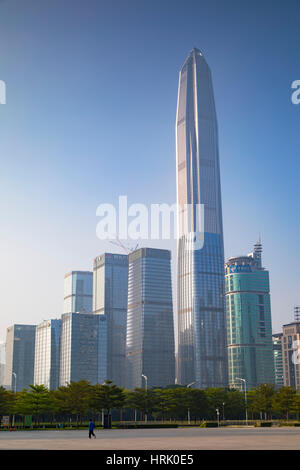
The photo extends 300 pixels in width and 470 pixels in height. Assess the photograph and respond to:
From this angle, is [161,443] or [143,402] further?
[143,402]

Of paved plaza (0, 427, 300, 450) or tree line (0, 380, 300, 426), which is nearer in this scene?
paved plaza (0, 427, 300, 450)

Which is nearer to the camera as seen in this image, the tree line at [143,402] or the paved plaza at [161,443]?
the paved plaza at [161,443]

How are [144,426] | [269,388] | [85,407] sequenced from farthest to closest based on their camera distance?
[269,388] < [85,407] < [144,426]

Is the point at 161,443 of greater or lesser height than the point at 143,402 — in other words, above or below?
above
